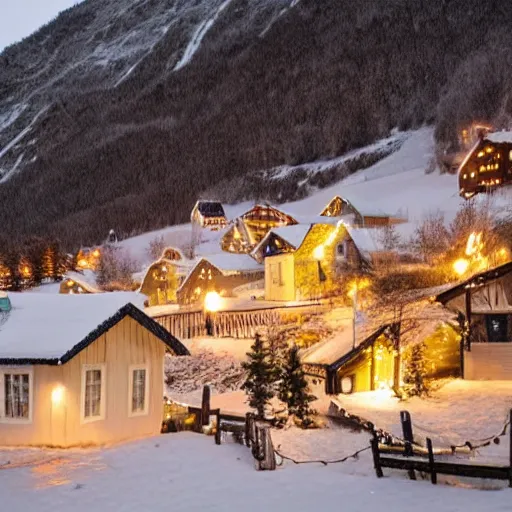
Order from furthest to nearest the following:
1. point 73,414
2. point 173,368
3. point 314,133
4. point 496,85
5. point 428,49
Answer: point 428,49 → point 314,133 → point 496,85 → point 173,368 → point 73,414

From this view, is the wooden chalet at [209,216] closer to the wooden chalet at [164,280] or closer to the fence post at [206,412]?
the wooden chalet at [164,280]

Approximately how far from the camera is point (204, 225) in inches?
3883

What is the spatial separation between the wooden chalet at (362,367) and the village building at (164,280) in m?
36.6

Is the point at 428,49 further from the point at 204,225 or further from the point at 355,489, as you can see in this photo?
the point at 355,489

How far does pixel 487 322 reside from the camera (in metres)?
25.4

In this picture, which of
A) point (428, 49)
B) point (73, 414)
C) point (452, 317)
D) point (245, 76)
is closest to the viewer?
point (73, 414)

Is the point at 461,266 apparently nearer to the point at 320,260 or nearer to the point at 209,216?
the point at 320,260

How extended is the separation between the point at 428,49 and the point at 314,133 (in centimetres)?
3299

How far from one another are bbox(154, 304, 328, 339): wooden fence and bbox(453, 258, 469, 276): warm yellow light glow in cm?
839

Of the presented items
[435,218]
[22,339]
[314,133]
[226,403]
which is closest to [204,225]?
[314,133]

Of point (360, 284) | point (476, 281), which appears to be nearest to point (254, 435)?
point (476, 281)

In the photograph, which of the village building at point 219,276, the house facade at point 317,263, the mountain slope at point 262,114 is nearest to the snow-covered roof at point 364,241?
the house facade at point 317,263

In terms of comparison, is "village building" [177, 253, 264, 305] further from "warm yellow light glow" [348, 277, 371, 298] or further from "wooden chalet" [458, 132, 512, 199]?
"wooden chalet" [458, 132, 512, 199]

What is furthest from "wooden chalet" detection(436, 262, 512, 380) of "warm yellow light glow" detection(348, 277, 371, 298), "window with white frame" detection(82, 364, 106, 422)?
"window with white frame" detection(82, 364, 106, 422)
